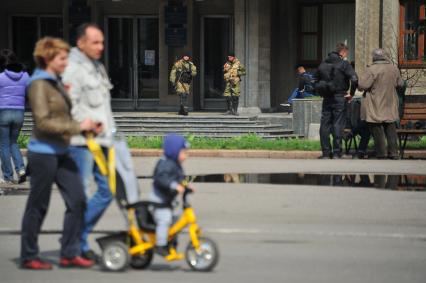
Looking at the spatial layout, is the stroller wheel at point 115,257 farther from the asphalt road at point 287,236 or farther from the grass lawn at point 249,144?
the grass lawn at point 249,144

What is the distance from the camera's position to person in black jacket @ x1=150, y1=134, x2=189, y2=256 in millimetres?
8539

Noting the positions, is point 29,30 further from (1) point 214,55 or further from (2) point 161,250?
(2) point 161,250

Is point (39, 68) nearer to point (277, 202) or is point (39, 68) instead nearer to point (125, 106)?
point (277, 202)

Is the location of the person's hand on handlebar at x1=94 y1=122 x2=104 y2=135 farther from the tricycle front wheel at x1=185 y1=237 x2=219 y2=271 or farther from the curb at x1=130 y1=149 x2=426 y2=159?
the curb at x1=130 y1=149 x2=426 y2=159

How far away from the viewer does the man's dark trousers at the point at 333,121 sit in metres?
18.6

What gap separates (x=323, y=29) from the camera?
3116 cm

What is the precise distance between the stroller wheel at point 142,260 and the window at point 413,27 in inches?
778

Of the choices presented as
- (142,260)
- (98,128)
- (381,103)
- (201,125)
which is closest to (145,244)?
(142,260)

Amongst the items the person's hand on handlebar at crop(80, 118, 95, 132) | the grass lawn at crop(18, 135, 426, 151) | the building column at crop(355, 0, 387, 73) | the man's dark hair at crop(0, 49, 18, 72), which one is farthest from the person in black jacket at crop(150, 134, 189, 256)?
the building column at crop(355, 0, 387, 73)

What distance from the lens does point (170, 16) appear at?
3106cm

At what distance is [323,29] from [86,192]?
74.7 ft

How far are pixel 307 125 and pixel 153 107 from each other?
8.10m

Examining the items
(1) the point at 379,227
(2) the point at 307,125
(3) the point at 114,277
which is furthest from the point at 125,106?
(3) the point at 114,277

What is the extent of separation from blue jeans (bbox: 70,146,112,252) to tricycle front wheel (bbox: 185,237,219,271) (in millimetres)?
848
